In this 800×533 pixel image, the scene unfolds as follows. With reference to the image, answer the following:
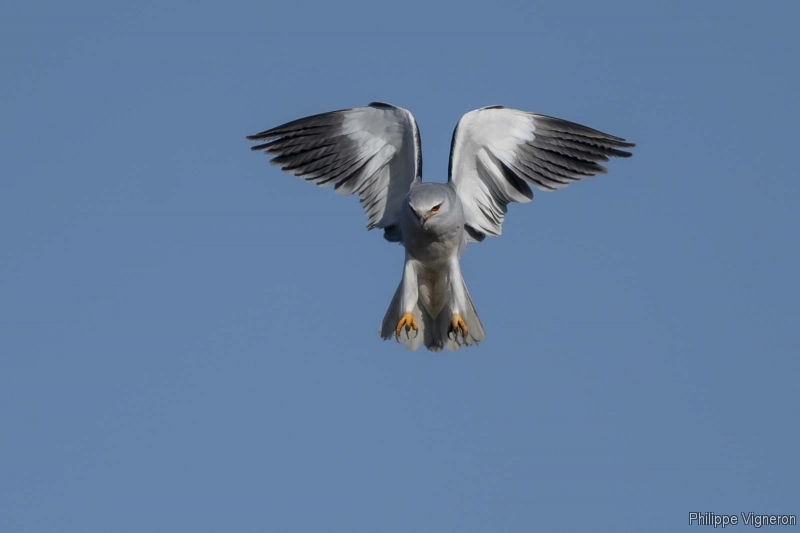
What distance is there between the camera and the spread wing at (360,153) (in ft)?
43.2

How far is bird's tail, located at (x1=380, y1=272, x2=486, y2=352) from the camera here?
1248 centimetres

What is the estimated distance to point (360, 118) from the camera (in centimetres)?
1327

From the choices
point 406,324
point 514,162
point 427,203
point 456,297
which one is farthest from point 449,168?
point 406,324

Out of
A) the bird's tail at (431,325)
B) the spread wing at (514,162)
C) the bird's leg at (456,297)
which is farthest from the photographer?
the spread wing at (514,162)

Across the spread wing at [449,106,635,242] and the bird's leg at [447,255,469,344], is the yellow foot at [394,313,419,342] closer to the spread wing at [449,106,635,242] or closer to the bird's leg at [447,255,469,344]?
the bird's leg at [447,255,469,344]

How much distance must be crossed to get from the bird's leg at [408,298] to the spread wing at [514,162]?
1225 mm

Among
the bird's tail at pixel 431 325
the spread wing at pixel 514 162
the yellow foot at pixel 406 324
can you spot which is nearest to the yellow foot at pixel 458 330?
the bird's tail at pixel 431 325

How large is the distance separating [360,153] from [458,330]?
2.86m

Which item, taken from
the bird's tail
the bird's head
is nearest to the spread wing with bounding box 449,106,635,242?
the bird's tail

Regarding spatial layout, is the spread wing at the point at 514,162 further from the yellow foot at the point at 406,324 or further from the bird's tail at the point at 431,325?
the yellow foot at the point at 406,324

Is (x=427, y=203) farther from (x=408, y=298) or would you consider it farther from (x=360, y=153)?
(x=360, y=153)

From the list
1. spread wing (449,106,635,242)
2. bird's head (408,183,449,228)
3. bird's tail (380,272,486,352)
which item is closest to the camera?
Result: bird's head (408,183,449,228)

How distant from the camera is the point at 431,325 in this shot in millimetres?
12789

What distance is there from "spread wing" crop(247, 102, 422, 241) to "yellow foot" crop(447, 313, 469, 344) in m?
1.50
